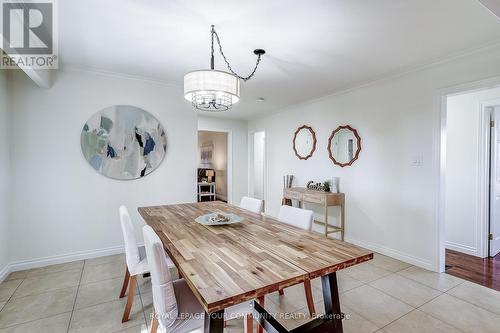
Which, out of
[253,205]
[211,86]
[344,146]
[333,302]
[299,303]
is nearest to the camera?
[333,302]

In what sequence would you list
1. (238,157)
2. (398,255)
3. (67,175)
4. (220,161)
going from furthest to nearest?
(220,161), (238,157), (398,255), (67,175)

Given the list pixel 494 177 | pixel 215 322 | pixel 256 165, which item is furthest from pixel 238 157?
pixel 215 322

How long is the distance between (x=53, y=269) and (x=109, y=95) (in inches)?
85.0

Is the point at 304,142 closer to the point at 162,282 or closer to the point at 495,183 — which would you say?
the point at 495,183

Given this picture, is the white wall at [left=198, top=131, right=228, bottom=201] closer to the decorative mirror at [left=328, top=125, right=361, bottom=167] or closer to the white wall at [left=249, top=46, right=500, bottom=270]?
the white wall at [left=249, top=46, right=500, bottom=270]

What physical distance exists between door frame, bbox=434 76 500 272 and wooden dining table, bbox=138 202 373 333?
6.20 feet

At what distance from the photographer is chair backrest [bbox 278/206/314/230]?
1971 millimetres

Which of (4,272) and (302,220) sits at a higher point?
(302,220)

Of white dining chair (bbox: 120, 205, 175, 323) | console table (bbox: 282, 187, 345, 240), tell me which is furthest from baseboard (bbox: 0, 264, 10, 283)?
console table (bbox: 282, 187, 345, 240)

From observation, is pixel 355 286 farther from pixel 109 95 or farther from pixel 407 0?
pixel 109 95

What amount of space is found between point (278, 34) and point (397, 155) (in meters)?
2.12

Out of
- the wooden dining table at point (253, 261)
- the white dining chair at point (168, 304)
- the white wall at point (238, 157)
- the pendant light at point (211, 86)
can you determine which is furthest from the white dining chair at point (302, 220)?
the white wall at point (238, 157)

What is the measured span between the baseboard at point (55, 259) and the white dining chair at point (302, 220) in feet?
7.62

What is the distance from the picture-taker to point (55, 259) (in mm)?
2910
